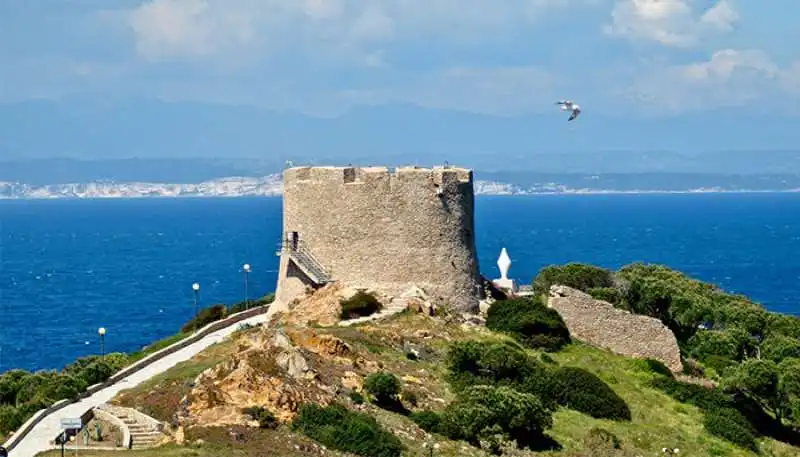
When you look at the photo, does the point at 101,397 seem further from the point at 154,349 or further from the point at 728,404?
the point at 728,404

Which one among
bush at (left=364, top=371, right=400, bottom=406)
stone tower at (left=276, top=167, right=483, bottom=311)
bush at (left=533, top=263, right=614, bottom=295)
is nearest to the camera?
bush at (left=364, top=371, right=400, bottom=406)

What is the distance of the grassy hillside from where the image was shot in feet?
97.1

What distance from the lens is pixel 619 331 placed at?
45938 millimetres

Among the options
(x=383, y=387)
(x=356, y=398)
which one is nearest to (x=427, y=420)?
(x=383, y=387)

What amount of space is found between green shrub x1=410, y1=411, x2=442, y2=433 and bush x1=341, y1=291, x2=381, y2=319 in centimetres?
1041

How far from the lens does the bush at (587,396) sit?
38.1 m

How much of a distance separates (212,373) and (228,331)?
15.5m

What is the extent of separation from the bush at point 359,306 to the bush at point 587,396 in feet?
26.2

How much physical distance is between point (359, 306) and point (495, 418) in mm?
11478

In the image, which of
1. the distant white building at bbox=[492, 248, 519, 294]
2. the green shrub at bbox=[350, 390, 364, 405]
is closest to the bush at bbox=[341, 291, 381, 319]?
the green shrub at bbox=[350, 390, 364, 405]

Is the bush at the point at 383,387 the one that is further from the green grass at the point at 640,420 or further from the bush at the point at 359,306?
the bush at the point at 359,306

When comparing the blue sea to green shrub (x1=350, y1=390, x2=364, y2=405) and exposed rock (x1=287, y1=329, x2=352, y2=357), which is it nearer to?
exposed rock (x1=287, y1=329, x2=352, y2=357)

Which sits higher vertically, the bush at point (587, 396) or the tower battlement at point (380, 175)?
the tower battlement at point (380, 175)

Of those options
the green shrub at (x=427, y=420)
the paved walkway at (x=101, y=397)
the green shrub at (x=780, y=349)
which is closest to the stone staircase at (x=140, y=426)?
the paved walkway at (x=101, y=397)
